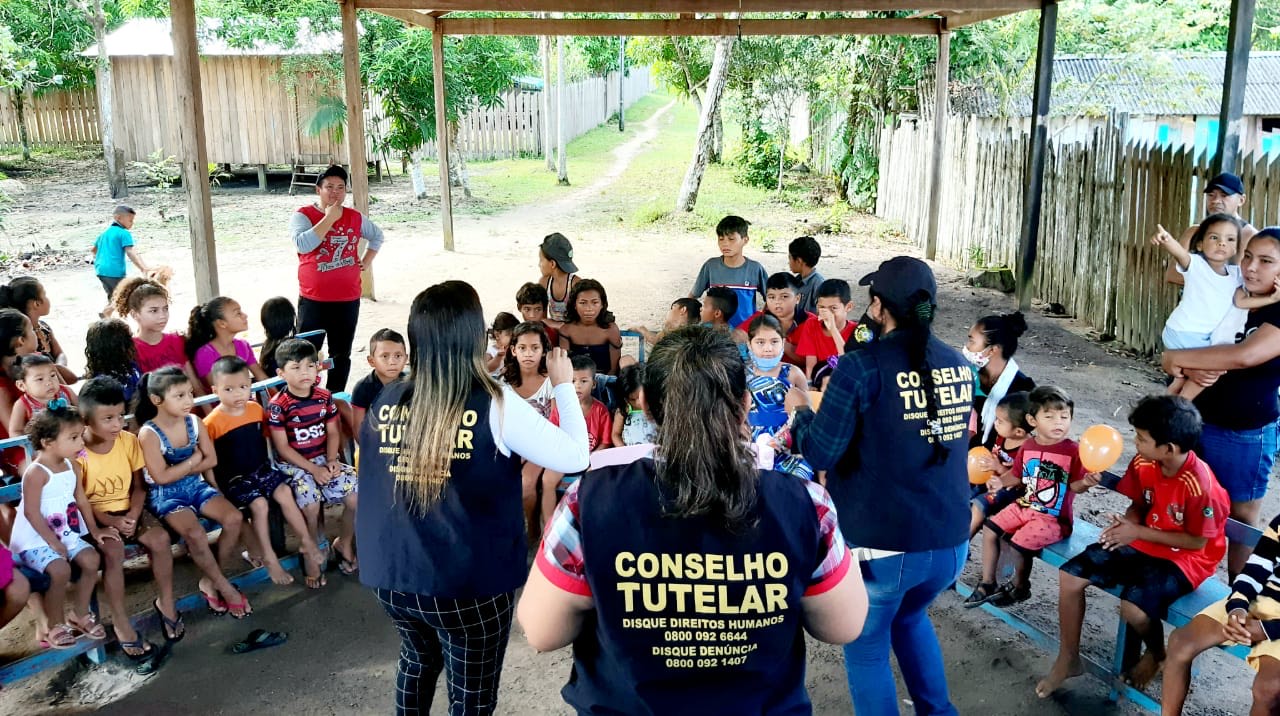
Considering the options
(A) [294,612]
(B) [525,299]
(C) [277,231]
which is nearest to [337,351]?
(B) [525,299]

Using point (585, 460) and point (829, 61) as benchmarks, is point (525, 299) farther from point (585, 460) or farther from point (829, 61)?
point (829, 61)

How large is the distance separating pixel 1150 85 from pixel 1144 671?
22.8m

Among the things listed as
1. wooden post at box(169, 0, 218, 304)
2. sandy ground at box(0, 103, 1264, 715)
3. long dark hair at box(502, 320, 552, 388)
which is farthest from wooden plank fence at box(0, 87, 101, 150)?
long dark hair at box(502, 320, 552, 388)

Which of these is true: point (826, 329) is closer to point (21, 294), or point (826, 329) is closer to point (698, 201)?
point (21, 294)

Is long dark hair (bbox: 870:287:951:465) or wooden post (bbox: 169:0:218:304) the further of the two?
wooden post (bbox: 169:0:218:304)

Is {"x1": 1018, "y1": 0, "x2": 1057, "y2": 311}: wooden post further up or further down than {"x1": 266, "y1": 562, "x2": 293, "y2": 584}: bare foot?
further up

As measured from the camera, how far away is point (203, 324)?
17.4ft

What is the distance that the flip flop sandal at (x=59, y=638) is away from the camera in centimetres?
375

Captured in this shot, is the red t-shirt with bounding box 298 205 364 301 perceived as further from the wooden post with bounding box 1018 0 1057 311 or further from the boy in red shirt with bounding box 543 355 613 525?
the wooden post with bounding box 1018 0 1057 311

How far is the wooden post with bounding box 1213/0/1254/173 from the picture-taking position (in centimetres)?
698

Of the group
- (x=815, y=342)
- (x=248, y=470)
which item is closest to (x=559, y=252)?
(x=815, y=342)

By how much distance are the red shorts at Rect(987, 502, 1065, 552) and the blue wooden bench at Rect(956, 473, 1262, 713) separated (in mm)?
40

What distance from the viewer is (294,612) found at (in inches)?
175

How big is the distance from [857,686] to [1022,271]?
8.78 meters
